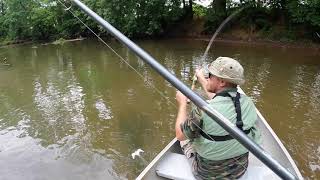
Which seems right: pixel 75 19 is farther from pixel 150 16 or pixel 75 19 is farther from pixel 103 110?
pixel 103 110

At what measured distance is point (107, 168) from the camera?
714cm

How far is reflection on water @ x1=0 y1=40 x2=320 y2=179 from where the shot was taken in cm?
745

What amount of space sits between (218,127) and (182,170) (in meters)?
1.31

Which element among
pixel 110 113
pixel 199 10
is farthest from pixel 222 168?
pixel 199 10

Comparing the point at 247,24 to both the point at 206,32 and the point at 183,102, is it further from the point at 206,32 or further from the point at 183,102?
the point at 183,102

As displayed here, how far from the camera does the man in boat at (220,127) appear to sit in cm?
376

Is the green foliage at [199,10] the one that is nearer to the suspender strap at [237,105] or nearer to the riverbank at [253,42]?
the riverbank at [253,42]

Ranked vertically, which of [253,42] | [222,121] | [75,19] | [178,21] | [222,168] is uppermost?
[75,19]

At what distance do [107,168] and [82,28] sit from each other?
26161 mm

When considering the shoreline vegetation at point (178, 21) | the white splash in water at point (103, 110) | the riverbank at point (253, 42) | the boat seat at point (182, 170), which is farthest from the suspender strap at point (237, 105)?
the shoreline vegetation at point (178, 21)

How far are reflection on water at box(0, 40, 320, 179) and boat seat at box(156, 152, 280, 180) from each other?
166 cm

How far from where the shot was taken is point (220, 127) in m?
3.73

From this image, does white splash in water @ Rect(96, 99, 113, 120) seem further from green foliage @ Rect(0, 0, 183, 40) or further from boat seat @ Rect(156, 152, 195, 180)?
green foliage @ Rect(0, 0, 183, 40)

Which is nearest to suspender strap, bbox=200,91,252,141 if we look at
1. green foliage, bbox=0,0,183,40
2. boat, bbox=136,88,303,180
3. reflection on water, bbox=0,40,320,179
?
boat, bbox=136,88,303,180
